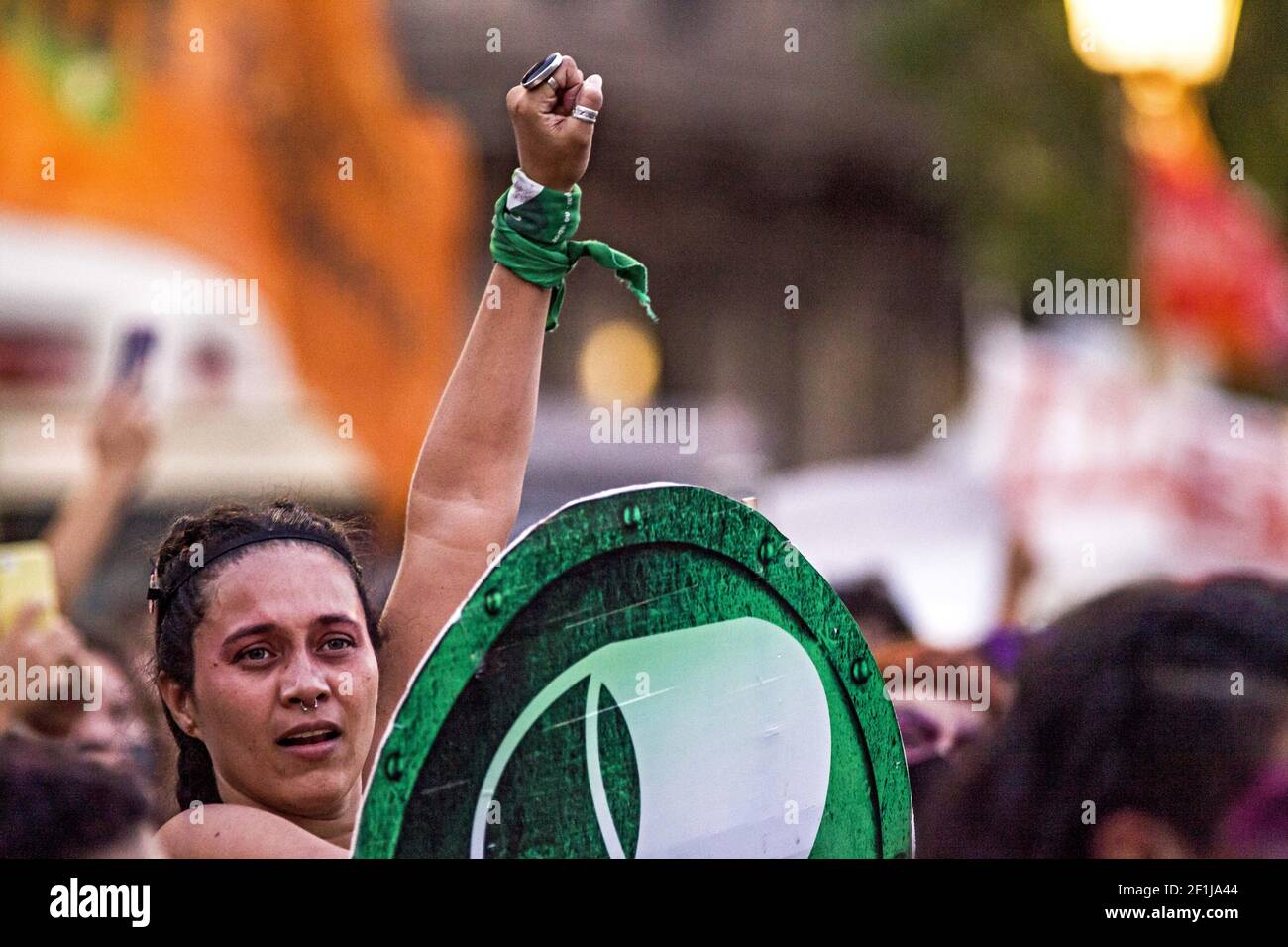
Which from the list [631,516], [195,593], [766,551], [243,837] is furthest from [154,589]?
[766,551]

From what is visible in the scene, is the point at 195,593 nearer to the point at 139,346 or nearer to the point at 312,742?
the point at 312,742

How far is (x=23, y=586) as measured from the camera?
3.08 metres

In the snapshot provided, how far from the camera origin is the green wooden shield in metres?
2.00

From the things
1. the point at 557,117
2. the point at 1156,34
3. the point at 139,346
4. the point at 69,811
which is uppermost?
the point at 1156,34

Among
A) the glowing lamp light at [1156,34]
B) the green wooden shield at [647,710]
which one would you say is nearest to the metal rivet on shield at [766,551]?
the green wooden shield at [647,710]

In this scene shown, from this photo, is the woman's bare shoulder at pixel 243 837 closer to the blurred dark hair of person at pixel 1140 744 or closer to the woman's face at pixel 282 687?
the woman's face at pixel 282 687

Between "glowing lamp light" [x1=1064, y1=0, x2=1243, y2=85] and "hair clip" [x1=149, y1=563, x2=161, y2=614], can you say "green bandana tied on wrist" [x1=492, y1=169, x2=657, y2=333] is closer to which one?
"hair clip" [x1=149, y1=563, x2=161, y2=614]

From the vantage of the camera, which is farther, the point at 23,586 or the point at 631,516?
the point at 23,586

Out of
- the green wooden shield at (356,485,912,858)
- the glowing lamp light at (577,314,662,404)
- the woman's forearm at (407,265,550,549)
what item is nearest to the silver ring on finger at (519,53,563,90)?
the woman's forearm at (407,265,550,549)

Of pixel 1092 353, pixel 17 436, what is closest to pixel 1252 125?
pixel 1092 353

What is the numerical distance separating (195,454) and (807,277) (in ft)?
47.9

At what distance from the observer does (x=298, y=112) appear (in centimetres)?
1077

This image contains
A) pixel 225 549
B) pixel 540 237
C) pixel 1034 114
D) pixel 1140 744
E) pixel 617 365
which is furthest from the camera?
pixel 617 365

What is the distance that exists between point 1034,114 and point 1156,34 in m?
8.76
